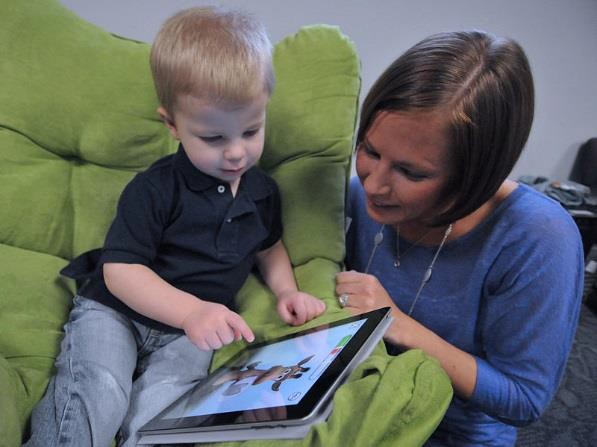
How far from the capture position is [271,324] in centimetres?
83

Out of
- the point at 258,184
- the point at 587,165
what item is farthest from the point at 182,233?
the point at 587,165

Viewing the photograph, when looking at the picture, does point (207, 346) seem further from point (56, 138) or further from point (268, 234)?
point (56, 138)

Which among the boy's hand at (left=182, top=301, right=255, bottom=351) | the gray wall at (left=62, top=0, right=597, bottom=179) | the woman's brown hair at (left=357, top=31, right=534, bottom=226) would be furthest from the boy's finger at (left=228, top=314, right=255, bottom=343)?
the gray wall at (left=62, top=0, right=597, bottom=179)

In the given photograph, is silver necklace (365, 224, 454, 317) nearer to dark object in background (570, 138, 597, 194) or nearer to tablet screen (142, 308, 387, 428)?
tablet screen (142, 308, 387, 428)

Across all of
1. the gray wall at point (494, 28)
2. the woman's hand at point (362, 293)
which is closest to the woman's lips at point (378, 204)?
the woman's hand at point (362, 293)

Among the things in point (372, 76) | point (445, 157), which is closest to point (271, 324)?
point (445, 157)

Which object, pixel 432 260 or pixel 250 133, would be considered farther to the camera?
pixel 432 260

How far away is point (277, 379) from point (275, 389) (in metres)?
0.03

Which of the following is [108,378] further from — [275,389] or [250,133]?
[250,133]

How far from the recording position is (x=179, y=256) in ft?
2.68

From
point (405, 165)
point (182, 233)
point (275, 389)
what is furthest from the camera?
point (182, 233)

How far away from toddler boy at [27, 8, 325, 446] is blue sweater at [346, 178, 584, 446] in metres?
0.24

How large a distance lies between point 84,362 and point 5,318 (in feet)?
0.64

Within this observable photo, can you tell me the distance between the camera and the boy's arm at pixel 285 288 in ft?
2.64
